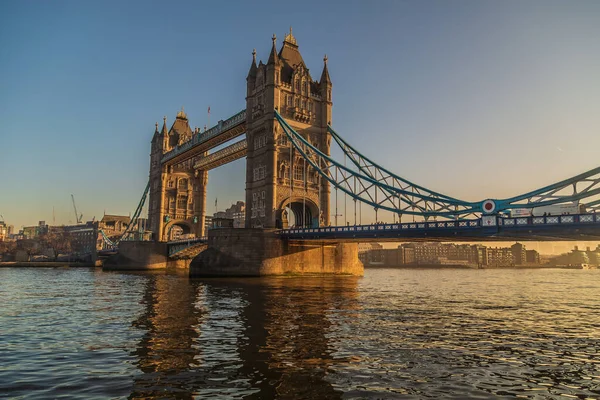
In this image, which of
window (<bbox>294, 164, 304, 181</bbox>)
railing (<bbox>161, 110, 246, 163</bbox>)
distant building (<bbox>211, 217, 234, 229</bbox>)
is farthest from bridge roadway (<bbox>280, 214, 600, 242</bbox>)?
railing (<bbox>161, 110, 246, 163</bbox>)

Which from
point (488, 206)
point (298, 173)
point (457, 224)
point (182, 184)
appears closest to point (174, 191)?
point (182, 184)

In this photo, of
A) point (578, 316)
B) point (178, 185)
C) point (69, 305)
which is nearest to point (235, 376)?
point (69, 305)

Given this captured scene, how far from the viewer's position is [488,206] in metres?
36.7

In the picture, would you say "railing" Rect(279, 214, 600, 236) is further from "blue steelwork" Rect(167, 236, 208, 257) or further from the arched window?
the arched window

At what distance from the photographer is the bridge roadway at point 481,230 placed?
33.1 meters

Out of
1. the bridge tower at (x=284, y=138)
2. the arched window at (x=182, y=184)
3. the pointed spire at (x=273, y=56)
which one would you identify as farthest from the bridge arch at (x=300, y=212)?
the arched window at (x=182, y=184)

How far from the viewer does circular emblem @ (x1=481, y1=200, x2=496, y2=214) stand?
36.4 m

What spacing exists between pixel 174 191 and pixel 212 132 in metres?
24.5

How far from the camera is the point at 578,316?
81.5 ft

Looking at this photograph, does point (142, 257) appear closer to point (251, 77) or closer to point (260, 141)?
point (260, 141)

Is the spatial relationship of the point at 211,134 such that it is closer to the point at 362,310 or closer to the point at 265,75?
the point at 265,75

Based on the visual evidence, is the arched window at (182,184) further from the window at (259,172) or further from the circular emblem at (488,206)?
the circular emblem at (488,206)

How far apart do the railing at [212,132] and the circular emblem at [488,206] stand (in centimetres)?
3920

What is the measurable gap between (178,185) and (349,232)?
186 feet
